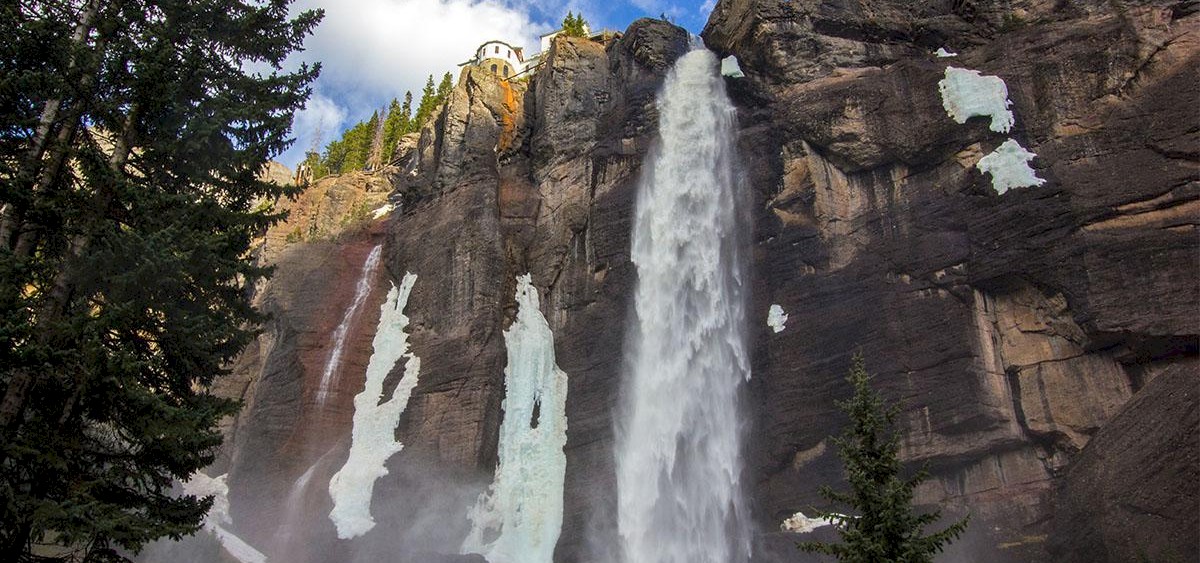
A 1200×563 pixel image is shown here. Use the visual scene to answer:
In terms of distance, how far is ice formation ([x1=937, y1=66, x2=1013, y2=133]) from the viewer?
3062 centimetres

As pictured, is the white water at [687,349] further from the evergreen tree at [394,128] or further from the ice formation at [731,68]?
the evergreen tree at [394,128]

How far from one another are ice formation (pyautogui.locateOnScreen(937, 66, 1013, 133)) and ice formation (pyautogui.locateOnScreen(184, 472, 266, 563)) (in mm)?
30168

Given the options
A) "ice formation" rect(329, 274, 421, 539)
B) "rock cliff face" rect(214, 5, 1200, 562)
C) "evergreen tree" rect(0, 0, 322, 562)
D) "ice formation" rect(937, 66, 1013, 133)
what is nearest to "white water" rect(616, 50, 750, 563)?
"rock cliff face" rect(214, 5, 1200, 562)

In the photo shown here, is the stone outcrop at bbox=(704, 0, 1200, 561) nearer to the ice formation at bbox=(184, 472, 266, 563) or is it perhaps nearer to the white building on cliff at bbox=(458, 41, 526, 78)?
the ice formation at bbox=(184, 472, 266, 563)

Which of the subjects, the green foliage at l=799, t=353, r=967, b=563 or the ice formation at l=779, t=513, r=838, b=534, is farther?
the ice formation at l=779, t=513, r=838, b=534

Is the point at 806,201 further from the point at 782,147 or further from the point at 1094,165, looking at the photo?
the point at 1094,165

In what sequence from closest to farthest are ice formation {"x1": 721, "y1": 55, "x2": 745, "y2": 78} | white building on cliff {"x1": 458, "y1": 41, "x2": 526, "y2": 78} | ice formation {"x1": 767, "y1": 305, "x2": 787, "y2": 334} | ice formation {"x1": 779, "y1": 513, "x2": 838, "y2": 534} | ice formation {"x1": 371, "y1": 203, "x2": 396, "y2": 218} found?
ice formation {"x1": 779, "y1": 513, "x2": 838, "y2": 534}
ice formation {"x1": 767, "y1": 305, "x2": 787, "y2": 334}
ice formation {"x1": 721, "y1": 55, "x2": 745, "y2": 78}
ice formation {"x1": 371, "y1": 203, "x2": 396, "y2": 218}
white building on cliff {"x1": 458, "y1": 41, "x2": 526, "y2": 78}

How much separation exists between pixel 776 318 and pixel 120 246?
75.3 feet

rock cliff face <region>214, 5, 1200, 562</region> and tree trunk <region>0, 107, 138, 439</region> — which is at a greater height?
rock cliff face <region>214, 5, 1200, 562</region>

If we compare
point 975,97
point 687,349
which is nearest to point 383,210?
point 687,349

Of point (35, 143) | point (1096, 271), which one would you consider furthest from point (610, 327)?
point (35, 143)

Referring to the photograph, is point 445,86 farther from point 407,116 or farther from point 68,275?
point 68,275

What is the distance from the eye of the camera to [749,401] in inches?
1212

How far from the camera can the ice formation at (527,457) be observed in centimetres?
3172
